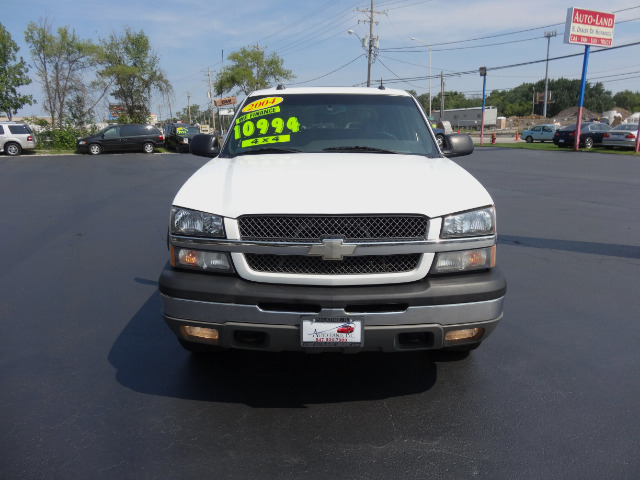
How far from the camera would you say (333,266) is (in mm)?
2830

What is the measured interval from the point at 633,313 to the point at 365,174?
2.87 m

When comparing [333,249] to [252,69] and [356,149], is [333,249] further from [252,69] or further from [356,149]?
[252,69]

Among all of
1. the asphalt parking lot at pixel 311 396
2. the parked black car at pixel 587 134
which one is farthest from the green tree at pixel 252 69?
the asphalt parking lot at pixel 311 396

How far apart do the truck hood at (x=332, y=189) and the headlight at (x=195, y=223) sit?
1.4 inches

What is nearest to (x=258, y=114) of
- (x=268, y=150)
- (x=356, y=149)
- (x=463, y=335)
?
(x=268, y=150)

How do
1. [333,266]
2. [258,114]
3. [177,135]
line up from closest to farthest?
[333,266] → [258,114] → [177,135]

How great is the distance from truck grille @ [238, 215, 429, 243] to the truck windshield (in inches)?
50.8

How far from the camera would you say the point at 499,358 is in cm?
370

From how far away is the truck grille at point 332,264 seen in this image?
2830 millimetres

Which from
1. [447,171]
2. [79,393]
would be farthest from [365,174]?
[79,393]

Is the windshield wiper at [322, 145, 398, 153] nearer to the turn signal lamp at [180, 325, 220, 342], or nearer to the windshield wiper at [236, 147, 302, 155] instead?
the windshield wiper at [236, 147, 302, 155]

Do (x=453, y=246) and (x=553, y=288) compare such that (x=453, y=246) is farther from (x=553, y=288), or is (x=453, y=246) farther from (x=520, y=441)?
(x=553, y=288)

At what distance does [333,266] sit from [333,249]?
0.11m

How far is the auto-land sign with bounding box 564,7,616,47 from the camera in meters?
28.4
